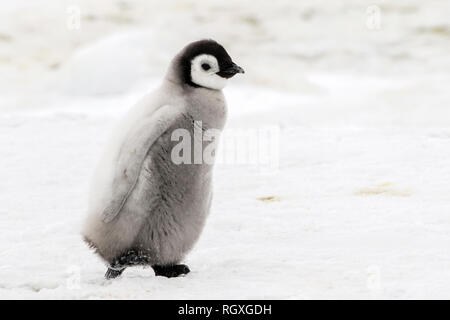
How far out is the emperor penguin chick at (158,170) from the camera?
2.66 m

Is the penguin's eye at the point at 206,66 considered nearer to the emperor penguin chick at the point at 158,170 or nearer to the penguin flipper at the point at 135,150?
the emperor penguin chick at the point at 158,170

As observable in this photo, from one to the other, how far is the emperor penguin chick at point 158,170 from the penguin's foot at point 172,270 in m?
0.03

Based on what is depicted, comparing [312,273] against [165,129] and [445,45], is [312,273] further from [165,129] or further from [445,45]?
[445,45]

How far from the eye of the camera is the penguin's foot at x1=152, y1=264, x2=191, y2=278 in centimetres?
281

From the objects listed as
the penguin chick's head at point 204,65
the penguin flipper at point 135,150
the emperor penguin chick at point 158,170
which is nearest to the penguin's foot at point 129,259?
the emperor penguin chick at point 158,170

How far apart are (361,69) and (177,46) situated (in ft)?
6.86

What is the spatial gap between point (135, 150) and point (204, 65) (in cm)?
34

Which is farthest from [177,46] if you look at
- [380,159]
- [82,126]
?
[380,159]

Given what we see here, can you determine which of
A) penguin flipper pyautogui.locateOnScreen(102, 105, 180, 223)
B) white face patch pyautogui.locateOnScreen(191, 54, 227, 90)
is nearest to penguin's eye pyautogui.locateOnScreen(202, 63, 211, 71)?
white face patch pyautogui.locateOnScreen(191, 54, 227, 90)

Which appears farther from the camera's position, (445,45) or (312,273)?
(445,45)

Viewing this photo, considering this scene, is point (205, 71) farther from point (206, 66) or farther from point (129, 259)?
point (129, 259)

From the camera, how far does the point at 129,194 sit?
2688 mm

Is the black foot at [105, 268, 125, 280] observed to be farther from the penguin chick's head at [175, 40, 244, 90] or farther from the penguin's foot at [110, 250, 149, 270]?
the penguin chick's head at [175, 40, 244, 90]
